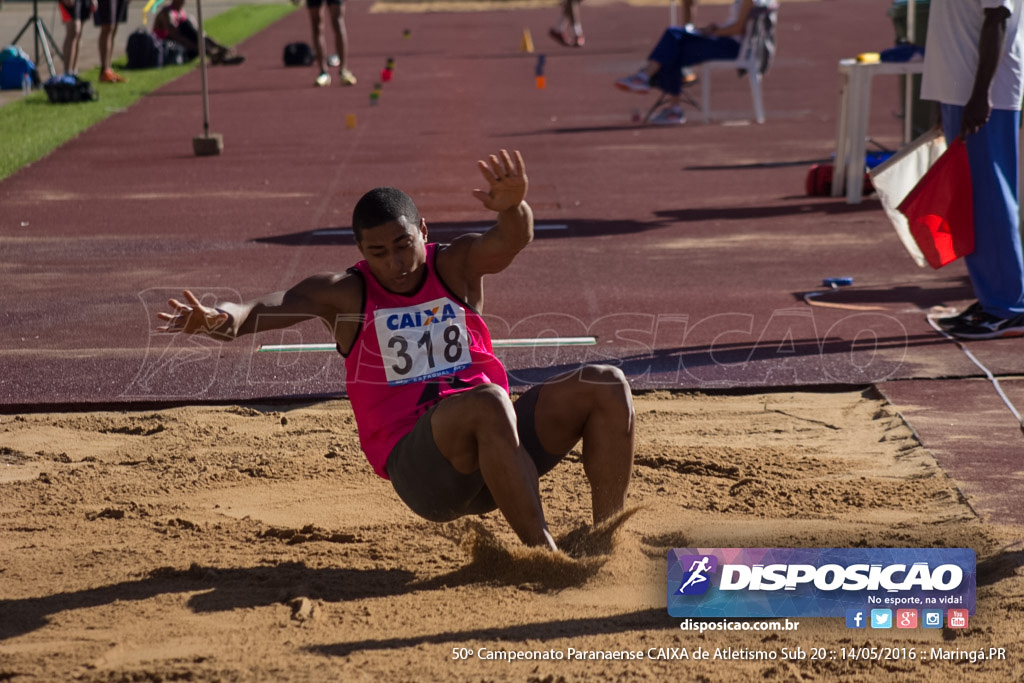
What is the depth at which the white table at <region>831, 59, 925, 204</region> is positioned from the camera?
10781mm

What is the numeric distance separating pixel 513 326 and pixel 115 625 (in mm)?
3891

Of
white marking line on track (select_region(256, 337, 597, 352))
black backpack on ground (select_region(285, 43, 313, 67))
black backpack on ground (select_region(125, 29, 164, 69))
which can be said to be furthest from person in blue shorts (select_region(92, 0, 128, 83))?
white marking line on track (select_region(256, 337, 597, 352))

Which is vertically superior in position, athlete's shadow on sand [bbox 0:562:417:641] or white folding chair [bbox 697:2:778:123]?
white folding chair [bbox 697:2:778:123]

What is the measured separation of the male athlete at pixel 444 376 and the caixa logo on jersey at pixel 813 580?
43cm

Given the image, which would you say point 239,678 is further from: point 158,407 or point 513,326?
point 513,326

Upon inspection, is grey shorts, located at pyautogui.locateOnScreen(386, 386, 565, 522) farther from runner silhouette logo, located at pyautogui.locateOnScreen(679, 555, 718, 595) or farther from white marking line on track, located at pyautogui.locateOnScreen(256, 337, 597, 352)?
white marking line on track, located at pyautogui.locateOnScreen(256, 337, 597, 352)

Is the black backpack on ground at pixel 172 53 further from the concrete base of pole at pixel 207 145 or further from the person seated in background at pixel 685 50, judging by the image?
the person seated in background at pixel 685 50

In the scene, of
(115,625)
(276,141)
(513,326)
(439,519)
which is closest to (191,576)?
(115,625)

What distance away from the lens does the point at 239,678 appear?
139 inches

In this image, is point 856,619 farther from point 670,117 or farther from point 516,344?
point 670,117

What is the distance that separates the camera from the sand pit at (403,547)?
366cm

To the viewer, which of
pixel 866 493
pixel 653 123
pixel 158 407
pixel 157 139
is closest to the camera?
pixel 866 493

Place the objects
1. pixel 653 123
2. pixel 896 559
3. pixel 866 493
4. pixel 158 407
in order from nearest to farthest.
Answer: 1. pixel 896 559
2. pixel 866 493
3. pixel 158 407
4. pixel 653 123

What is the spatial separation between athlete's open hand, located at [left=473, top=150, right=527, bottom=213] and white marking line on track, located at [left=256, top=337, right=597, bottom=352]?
2.77 metres
